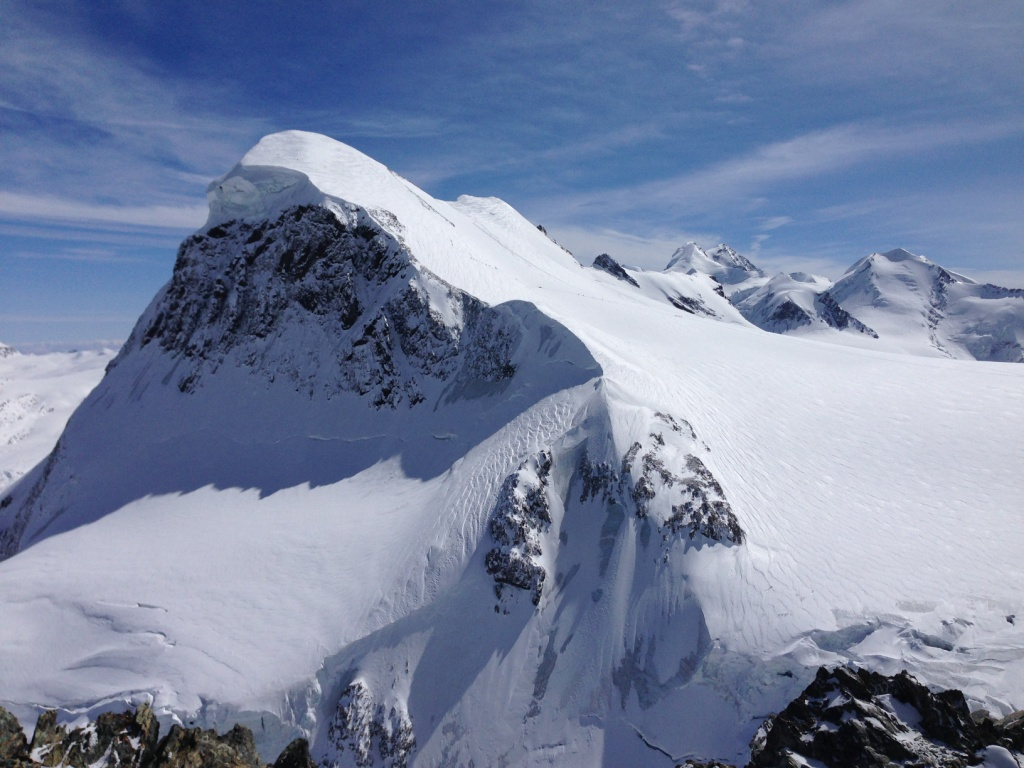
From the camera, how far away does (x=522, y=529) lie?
2389 cm

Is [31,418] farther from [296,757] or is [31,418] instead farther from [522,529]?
[522,529]

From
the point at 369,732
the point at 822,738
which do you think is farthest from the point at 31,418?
the point at 822,738

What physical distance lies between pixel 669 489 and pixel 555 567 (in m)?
5.87

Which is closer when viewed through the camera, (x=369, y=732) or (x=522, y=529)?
(x=369, y=732)

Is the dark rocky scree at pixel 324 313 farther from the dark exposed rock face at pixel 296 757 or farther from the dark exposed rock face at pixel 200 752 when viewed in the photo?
the dark exposed rock face at pixel 200 752

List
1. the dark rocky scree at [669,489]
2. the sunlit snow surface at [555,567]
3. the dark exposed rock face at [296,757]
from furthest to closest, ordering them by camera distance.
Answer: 1. the dark rocky scree at [669,489]
2. the sunlit snow surface at [555,567]
3. the dark exposed rock face at [296,757]

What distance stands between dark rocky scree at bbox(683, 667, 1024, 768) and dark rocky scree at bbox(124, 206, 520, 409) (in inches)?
823

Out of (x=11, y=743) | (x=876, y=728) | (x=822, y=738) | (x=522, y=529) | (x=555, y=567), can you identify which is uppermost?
(x=522, y=529)

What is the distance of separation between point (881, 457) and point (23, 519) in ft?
197

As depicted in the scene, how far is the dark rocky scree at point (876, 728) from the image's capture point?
14.2m

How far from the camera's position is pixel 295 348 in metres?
40.6

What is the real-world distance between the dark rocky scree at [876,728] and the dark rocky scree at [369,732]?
1011 centimetres

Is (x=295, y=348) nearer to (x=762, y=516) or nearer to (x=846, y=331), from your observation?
(x=762, y=516)

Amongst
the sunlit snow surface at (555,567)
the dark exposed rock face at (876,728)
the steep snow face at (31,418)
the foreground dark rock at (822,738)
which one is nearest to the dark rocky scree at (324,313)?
the sunlit snow surface at (555,567)
